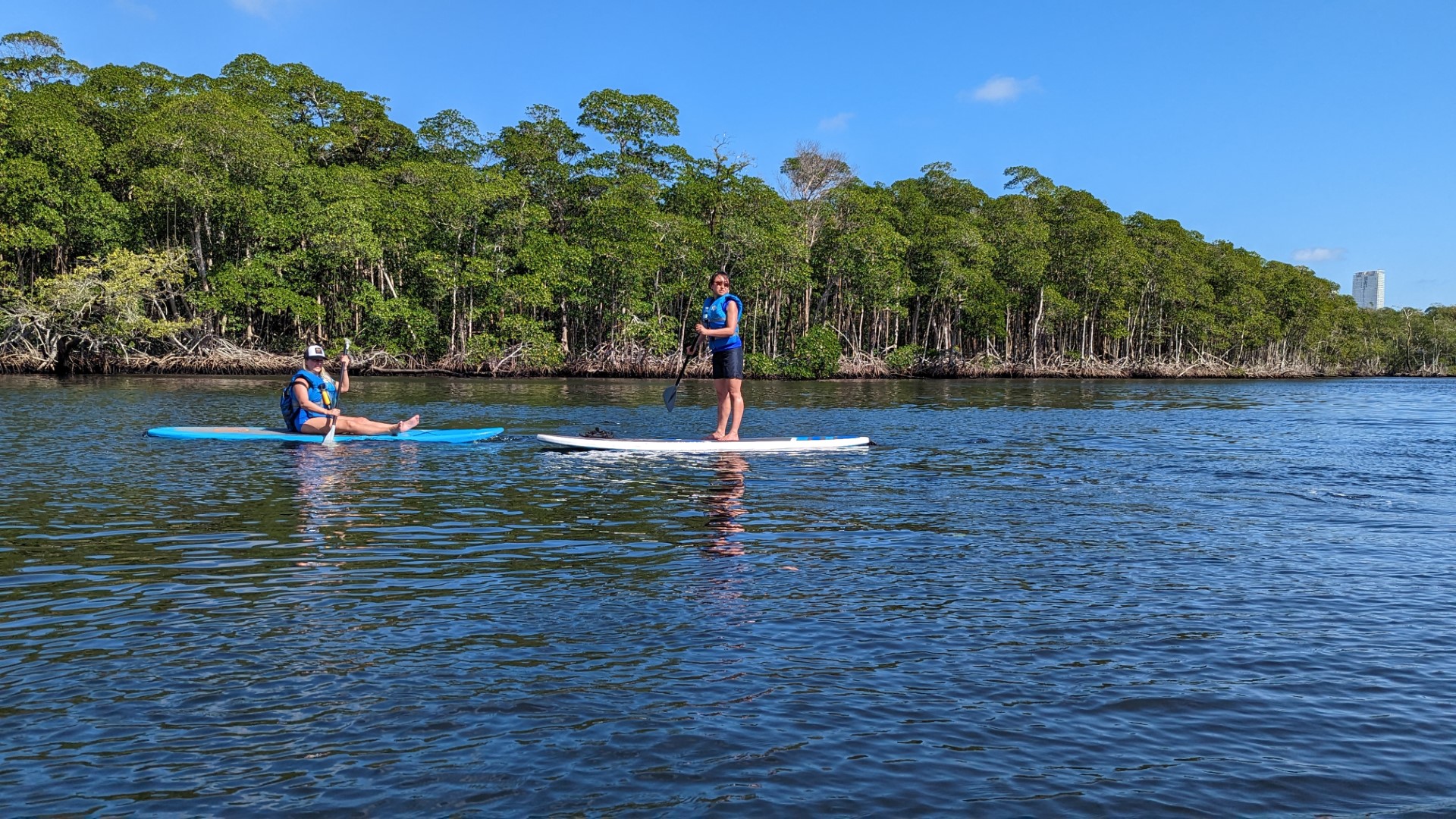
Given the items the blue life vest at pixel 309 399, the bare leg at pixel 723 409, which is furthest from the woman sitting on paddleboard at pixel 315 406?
the bare leg at pixel 723 409

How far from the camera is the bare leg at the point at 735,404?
14.8 metres

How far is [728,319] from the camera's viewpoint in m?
14.3

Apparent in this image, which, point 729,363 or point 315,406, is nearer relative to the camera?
point 729,363

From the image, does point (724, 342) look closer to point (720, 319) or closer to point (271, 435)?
point (720, 319)

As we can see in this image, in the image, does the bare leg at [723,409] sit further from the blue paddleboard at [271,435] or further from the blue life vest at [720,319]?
the blue paddleboard at [271,435]

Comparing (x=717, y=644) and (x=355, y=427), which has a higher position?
(x=355, y=427)

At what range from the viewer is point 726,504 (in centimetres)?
1020

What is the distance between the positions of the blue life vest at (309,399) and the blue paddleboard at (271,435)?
221mm

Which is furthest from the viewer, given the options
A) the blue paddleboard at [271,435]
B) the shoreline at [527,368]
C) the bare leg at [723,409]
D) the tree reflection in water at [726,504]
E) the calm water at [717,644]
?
the shoreline at [527,368]

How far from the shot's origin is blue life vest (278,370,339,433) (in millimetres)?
14875

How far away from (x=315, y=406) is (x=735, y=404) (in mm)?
6260

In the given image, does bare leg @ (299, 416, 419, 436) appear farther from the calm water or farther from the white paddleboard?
the calm water

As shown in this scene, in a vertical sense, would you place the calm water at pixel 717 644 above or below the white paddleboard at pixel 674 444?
below

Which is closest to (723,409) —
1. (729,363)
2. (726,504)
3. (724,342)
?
(729,363)
